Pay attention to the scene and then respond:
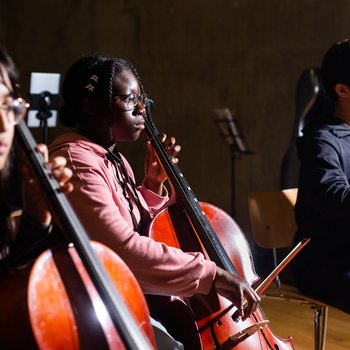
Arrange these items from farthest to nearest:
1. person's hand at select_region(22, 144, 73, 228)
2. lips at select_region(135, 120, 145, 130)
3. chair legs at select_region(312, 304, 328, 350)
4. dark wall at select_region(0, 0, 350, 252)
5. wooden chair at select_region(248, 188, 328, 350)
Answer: dark wall at select_region(0, 0, 350, 252)
wooden chair at select_region(248, 188, 328, 350)
chair legs at select_region(312, 304, 328, 350)
lips at select_region(135, 120, 145, 130)
person's hand at select_region(22, 144, 73, 228)

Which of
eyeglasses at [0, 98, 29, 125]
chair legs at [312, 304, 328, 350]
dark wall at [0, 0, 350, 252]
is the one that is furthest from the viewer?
dark wall at [0, 0, 350, 252]

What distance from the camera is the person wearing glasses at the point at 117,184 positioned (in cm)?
135

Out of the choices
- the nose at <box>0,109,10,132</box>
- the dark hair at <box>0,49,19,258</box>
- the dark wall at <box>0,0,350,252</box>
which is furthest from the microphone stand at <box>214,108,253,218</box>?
the nose at <box>0,109,10,132</box>

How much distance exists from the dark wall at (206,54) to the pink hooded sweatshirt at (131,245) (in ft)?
10.3

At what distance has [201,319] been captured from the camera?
4.85ft

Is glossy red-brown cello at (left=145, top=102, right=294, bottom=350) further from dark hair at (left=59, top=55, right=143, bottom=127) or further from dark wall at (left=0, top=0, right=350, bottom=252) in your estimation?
dark wall at (left=0, top=0, right=350, bottom=252)

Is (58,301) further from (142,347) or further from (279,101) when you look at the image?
(279,101)

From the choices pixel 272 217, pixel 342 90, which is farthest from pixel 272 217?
pixel 342 90

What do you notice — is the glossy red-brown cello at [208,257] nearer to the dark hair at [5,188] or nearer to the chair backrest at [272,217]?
the chair backrest at [272,217]

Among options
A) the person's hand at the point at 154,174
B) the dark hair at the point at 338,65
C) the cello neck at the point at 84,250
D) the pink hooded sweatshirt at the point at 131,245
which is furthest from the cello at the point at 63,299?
the dark hair at the point at 338,65

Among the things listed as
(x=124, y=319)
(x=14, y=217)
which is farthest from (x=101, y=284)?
(x=14, y=217)

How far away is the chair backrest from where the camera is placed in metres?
2.14

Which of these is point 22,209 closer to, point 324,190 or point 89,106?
point 89,106

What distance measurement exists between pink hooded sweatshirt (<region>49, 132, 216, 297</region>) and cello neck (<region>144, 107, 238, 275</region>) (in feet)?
0.43
